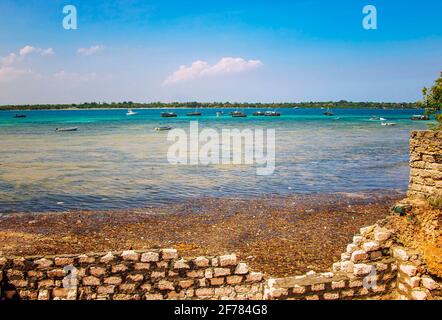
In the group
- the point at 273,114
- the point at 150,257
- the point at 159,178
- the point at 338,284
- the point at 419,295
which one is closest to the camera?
the point at 419,295

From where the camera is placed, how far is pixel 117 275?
6.52m

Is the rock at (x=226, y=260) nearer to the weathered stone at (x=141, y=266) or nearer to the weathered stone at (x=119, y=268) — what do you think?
the weathered stone at (x=141, y=266)

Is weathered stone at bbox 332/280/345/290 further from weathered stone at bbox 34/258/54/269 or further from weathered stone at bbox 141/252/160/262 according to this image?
weathered stone at bbox 34/258/54/269

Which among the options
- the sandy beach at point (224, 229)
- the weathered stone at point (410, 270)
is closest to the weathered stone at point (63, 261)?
the sandy beach at point (224, 229)

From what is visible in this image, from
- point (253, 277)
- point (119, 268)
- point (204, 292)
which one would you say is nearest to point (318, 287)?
point (253, 277)

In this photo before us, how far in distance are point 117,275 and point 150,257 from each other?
662mm

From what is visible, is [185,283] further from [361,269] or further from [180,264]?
[361,269]

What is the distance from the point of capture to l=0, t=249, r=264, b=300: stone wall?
650 cm

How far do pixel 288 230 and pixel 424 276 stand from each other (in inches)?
295

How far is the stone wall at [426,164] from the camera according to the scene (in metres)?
11.2

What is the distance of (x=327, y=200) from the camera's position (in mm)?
18297

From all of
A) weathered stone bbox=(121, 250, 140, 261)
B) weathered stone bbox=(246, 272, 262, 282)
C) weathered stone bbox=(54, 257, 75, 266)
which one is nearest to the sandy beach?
weathered stone bbox=(246, 272, 262, 282)

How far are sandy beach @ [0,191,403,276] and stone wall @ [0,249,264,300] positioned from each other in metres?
3.88
